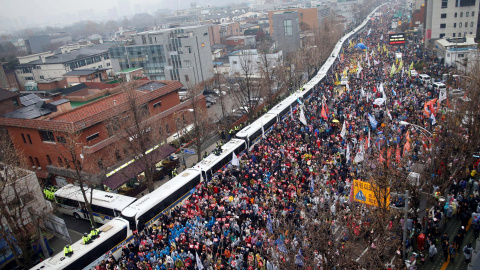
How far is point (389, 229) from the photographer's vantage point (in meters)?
14.3

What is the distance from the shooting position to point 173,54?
5325cm

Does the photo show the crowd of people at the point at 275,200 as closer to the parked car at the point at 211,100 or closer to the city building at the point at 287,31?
the parked car at the point at 211,100

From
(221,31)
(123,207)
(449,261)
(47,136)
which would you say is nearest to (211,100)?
(47,136)

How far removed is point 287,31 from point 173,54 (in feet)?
75.9

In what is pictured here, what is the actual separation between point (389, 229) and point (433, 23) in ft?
178

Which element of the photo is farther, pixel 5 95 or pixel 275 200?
pixel 5 95

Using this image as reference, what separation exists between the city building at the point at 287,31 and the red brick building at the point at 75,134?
38893 millimetres

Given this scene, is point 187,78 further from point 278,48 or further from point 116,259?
point 116,259

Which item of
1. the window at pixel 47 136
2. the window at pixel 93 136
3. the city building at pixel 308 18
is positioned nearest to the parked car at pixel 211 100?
the window at pixel 93 136

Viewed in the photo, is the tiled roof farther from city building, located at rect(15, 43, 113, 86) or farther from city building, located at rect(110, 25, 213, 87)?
city building, located at rect(15, 43, 113, 86)

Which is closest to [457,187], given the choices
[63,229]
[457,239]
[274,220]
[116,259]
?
[457,239]

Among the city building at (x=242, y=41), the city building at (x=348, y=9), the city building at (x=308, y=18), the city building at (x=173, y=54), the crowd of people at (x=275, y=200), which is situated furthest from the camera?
the city building at (x=348, y=9)

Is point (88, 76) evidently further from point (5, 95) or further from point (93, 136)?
point (93, 136)

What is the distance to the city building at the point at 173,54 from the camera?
172 feet
